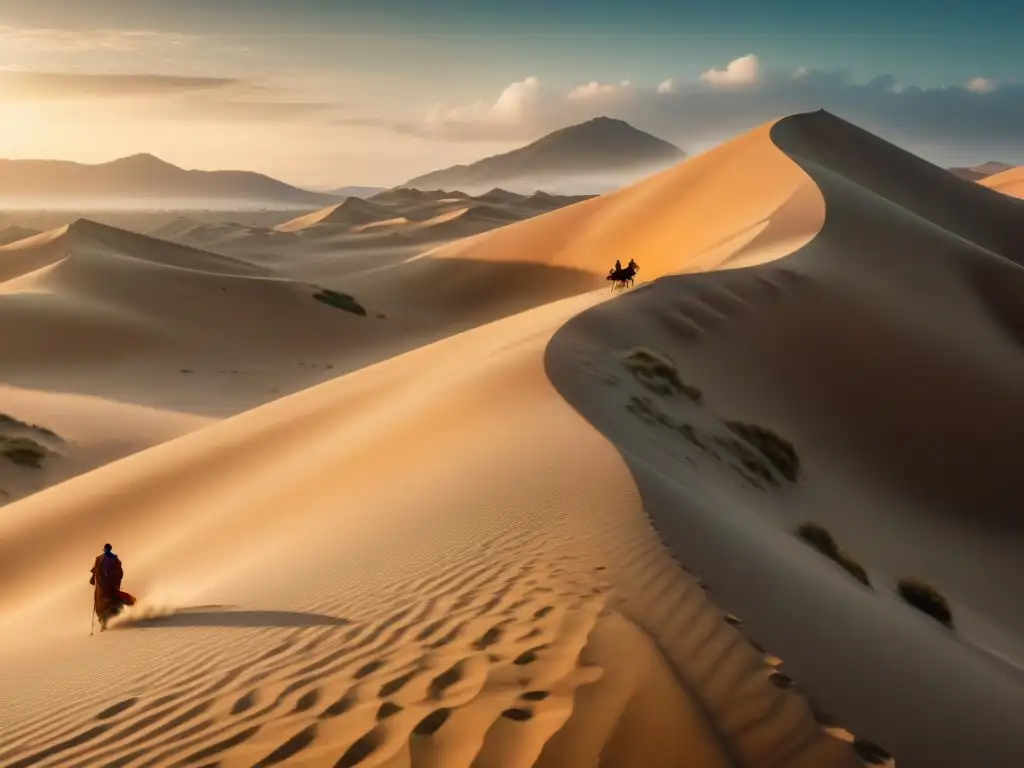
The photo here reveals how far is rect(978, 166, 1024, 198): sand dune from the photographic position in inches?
2972

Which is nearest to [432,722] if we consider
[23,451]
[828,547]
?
[828,547]

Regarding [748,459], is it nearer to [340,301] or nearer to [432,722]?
[432,722]

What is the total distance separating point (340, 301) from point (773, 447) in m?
28.6

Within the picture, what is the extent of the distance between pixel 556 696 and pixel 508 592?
1.32 m

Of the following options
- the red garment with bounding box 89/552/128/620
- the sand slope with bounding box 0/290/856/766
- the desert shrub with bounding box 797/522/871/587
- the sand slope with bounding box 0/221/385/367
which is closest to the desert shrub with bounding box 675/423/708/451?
the desert shrub with bounding box 797/522/871/587

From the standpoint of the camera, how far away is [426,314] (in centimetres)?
4125

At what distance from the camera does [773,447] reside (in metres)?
12.4

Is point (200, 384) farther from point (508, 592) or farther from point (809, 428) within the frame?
point (508, 592)

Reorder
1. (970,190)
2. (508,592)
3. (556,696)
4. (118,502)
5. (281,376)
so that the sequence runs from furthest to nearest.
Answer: (970,190) → (281,376) → (118,502) → (508,592) → (556,696)

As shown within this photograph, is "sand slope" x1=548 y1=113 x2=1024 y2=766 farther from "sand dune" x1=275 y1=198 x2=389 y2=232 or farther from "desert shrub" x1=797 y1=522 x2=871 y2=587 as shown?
"sand dune" x1=275 y1=198 x2=389 y2=232

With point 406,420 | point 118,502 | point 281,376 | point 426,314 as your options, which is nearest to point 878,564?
point 406,420

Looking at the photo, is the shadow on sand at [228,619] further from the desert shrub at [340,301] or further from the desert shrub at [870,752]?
the desert shrub at [340,301]

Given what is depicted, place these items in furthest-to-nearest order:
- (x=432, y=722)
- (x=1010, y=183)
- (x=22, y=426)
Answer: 1. (x=1010, y=183)
2. (x=22, y=426)
3. (x=432, y=722)

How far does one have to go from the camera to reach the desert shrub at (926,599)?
9484 millimetres
